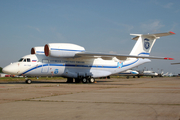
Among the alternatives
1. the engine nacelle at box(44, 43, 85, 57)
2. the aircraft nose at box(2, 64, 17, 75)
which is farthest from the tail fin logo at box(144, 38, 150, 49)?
the aircraft nose at box(2, 64, 17, 75)

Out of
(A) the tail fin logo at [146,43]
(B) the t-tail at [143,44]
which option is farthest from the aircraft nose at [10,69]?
(A) the tail fin logo at [146,43]

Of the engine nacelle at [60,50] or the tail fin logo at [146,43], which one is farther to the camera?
the tail fin logo at [146,43]

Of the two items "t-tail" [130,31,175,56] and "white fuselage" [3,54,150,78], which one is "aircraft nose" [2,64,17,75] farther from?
"t-tail" [130,31,175,56]

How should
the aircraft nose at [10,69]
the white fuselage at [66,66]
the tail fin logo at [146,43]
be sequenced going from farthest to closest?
the tail fin logo at [146,43] → the white fuselage at [66,66] → the aircraft nose at [10,69]

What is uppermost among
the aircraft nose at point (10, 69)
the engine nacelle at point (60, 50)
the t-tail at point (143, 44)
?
the t-tail at point (143, 44)

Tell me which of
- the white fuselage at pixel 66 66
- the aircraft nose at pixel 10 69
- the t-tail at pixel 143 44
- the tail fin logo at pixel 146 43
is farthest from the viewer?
the tail fin logo at pixel 146 43

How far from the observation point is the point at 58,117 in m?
5.18

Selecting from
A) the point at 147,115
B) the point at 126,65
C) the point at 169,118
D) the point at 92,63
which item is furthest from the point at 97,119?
the point at 126,65

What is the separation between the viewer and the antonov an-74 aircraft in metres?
21.7

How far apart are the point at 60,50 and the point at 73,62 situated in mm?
3045

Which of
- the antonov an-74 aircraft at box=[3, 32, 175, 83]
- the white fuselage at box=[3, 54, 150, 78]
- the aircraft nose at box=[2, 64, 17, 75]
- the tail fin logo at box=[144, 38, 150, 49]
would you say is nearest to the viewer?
the aircraft nose at box=[2, 64, 17, 75]

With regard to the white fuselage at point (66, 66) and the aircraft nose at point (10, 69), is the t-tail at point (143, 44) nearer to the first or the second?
the white fuselage at point (66, 66)

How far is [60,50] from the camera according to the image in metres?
22.0

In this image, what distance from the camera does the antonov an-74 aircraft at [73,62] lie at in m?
21.7
